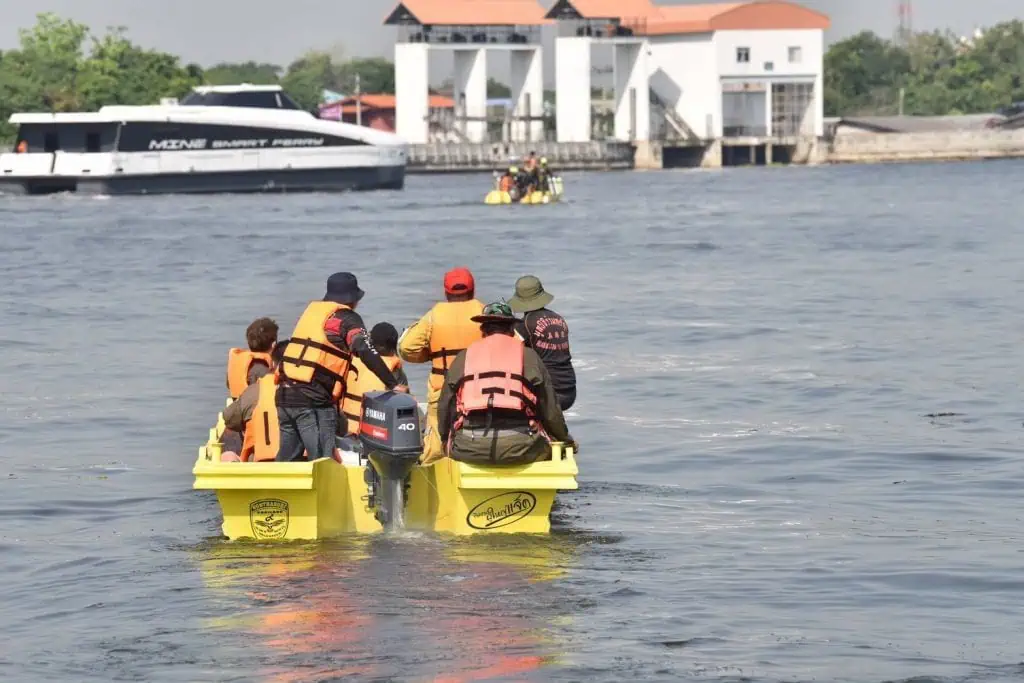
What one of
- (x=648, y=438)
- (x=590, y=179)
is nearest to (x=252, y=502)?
(x=648, y=438)

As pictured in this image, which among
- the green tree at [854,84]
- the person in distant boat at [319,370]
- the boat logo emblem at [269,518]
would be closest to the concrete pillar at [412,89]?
the green tree at [854,84]

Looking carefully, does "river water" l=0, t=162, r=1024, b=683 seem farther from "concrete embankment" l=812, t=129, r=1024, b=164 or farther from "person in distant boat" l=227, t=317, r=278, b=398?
"concrete embankment" l=812, t=129, r=1024, b=164

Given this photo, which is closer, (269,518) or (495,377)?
(495,377)

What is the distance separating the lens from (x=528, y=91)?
121250mm

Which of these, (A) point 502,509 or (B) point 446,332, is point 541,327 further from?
(A) point 502,509

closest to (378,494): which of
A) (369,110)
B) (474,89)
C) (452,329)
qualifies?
(452,329)

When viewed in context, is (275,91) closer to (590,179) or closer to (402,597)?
(590,179)

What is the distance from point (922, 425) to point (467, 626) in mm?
8537

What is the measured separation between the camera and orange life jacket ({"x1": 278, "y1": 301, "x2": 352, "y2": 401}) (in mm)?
11867

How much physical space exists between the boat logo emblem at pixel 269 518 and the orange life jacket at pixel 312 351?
79 cm

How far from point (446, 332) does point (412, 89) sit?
108322mm

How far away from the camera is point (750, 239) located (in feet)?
155

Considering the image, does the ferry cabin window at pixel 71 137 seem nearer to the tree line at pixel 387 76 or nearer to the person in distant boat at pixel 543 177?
the person in distant boat at pixel 543 177

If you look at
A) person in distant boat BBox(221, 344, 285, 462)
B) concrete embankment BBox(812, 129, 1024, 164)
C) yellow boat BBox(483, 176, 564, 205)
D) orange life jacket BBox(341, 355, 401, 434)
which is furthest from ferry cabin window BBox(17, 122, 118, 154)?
concrete embankment BBox(812, 129, 1024, 164)
